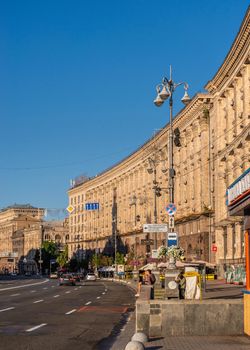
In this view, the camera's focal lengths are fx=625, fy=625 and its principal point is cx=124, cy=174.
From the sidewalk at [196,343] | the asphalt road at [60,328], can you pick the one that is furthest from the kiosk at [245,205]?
the asphalt road at [60,328]

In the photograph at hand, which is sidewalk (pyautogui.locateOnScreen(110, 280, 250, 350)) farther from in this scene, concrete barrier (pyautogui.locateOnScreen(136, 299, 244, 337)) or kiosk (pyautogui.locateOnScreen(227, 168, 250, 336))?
kiosk (pyautogui.locateOnScreen(227, 168, 250, 336))

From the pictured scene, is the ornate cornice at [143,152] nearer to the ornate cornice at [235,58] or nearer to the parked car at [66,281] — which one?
the ornate cornice at [235,58]

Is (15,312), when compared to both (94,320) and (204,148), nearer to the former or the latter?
(94,320)

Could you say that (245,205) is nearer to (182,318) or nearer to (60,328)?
(182,318)

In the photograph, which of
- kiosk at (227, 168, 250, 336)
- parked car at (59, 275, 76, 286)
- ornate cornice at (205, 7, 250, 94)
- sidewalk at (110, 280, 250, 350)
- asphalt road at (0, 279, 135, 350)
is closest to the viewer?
sidewalk at (110, 280, 250, 350)

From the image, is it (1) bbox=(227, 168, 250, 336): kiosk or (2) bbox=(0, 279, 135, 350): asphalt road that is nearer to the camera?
(2) bbox=(0, 279, 135, 350): asphalt road

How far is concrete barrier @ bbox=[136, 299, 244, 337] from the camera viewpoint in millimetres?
16562

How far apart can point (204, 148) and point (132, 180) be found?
153 feet

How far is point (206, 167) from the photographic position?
240 ft

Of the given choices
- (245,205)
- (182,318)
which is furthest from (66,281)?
(245,205)

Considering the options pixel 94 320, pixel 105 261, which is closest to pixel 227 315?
pixel 94 320

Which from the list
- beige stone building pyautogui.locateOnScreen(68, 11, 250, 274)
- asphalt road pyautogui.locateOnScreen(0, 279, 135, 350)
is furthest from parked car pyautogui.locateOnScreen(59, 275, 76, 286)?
asphalt road pyautogui.locateOnScreen(0, 279, 135, 350)

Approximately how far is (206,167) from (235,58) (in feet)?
64.6

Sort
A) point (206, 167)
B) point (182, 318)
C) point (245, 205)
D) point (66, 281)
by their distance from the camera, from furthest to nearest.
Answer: point (206, 167) < point (66, 281) < point (182, 318) < point (245, 205)
